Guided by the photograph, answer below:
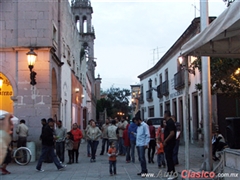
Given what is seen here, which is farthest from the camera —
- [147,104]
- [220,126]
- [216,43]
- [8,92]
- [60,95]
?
[147,104]

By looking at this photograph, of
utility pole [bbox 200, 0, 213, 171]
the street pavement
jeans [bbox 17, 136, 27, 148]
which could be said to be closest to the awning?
utility pole [bbox 200, 0, 213, 171]

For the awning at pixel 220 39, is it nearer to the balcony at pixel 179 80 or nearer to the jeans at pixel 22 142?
the jeans at pixel 22 142

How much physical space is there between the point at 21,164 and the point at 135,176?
4553 mm

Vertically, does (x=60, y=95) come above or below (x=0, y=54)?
below

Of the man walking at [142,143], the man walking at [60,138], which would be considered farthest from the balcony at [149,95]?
the man walking at [142,143]

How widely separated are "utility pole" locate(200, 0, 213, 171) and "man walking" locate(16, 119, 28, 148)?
6540 millimetres

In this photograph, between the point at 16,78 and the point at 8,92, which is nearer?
the point at 16,78

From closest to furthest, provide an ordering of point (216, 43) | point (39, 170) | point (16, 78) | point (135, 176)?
point (216, 43) < point (135, 176) < point (39, 170) < point (16, 78)

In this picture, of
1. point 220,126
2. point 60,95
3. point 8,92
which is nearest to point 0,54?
point 8,92

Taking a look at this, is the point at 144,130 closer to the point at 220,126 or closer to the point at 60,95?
the point at 60,95

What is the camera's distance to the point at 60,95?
1717 centimetres

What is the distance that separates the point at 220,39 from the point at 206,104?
2.26 m

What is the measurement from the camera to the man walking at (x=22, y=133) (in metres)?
13.1

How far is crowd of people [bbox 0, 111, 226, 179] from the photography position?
9422 millimetres
